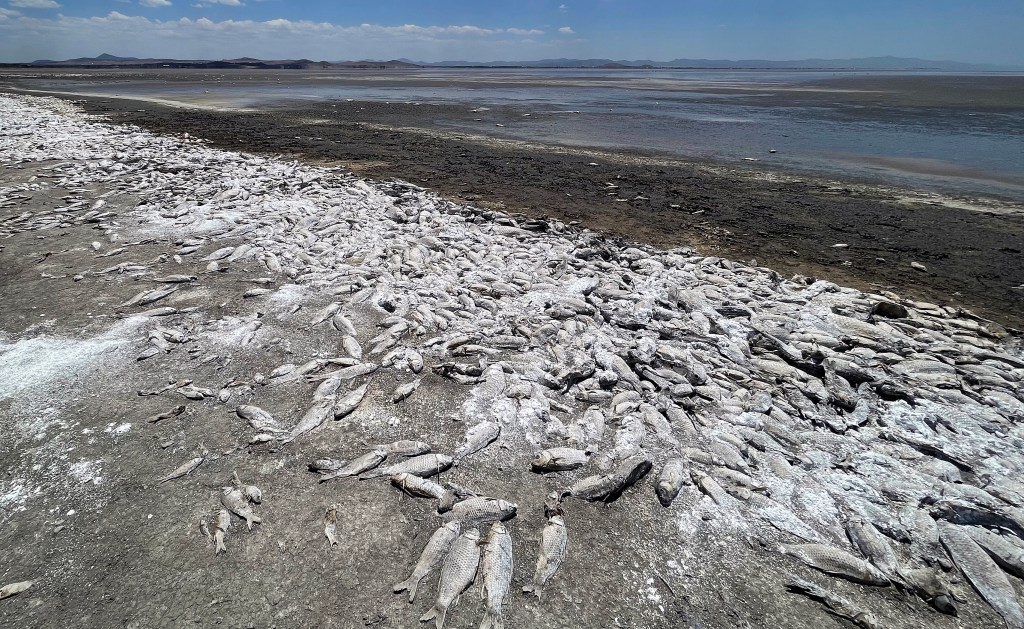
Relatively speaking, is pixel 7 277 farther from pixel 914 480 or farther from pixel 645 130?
pixel 645 130

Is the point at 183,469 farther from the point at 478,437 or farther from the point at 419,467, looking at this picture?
the point at 478,437

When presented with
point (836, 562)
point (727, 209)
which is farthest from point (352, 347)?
point (727, 209)

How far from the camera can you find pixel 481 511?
10.7 ft

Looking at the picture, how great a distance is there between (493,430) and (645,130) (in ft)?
75.6

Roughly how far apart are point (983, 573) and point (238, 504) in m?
4.79

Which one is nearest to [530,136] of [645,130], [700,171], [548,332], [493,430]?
[645,130]

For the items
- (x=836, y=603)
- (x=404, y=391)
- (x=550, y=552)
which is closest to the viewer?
(x=836, y=603)

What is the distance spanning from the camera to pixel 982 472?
3.70m

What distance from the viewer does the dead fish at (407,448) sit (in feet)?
12.4

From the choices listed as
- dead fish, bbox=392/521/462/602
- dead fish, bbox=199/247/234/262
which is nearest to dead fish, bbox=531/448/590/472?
dead fish, bbox=392/521/462/602

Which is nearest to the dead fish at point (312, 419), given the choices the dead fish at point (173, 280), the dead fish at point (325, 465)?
the dead fish at point (325, 465)

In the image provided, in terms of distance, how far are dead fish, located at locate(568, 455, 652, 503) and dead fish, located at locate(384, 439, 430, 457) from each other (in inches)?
47.3

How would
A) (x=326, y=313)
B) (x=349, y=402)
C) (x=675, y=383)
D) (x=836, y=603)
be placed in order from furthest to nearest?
1. (x=326, y=313)
2. (x=675, y=383)
3. (x=349, y=402)
4. (x=836, y=603)

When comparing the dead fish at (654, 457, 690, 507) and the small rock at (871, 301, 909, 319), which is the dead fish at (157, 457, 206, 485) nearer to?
the dead fish at (654, 457, 690, 507)
